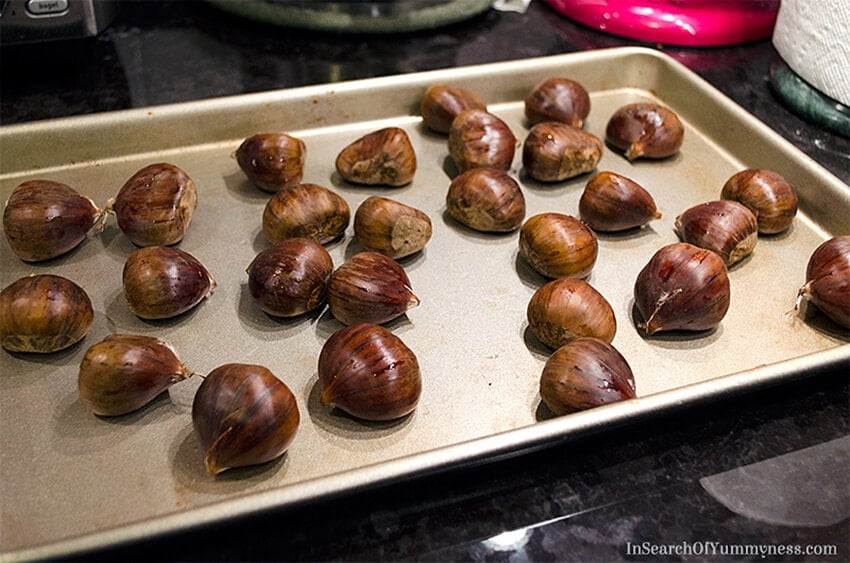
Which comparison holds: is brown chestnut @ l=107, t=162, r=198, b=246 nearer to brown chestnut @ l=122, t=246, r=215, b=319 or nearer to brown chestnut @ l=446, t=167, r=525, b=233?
brown chestnut @ l=122, t=246, r=215, b=319

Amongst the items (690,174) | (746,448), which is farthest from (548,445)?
(690,174)

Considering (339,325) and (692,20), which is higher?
(692,20)

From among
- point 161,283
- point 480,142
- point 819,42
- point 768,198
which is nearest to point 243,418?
point 161,283

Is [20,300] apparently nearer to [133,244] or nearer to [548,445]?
[133,244]

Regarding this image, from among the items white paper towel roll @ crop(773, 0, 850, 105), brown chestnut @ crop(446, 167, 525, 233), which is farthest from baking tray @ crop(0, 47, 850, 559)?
white paper towel roll @ crop(773, 0, 850, 105)

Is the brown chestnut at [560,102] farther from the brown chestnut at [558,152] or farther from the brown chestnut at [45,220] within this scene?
the brown chestnut at [45,220]

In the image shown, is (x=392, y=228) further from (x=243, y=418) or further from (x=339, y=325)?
(x=243, y=418)
